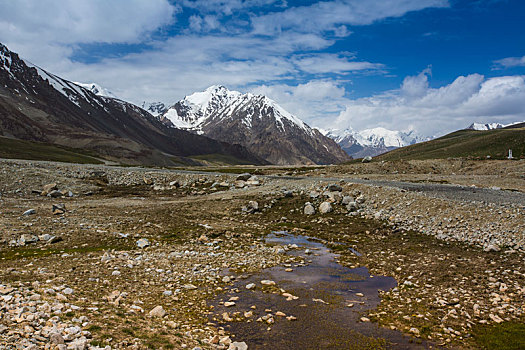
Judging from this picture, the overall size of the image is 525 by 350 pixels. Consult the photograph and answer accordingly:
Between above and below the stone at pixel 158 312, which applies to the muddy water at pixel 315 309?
below

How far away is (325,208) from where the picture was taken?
34.4 m

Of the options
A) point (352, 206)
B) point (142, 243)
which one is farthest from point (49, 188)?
point (352, 206)

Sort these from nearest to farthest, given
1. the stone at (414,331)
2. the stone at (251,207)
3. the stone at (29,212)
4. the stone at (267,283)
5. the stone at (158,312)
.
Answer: the stone at (414,331), the stone at (158,312), the stone at (267,283), the stone at (29,212), the stone at (251,207)

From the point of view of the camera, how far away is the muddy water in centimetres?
1166

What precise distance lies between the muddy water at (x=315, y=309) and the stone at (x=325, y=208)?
1357cm

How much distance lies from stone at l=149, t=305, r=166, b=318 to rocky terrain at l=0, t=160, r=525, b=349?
9cm

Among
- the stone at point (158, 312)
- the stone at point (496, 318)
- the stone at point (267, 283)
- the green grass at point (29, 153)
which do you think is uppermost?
the green grass at point (29, 153)

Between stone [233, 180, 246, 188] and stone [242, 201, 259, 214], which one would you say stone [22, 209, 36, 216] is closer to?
stone [242, 201, 259, 214]

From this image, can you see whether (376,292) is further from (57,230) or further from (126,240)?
(57,230)

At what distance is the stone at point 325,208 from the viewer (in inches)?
1345

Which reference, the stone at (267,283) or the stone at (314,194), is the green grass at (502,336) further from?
the stone at (314,194)

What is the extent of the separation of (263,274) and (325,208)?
1755cm

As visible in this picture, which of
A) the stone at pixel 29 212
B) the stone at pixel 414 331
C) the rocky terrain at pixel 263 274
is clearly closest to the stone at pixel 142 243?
the rocky terrain at pixel 263 274

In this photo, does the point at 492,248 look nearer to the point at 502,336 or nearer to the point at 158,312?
the point at 502,336
